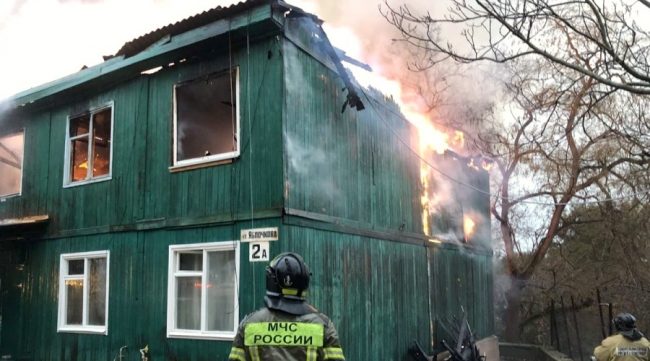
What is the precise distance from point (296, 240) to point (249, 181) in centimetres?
123

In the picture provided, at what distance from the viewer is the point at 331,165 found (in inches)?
386

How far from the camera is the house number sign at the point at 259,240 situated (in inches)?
326

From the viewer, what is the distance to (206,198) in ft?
30.2

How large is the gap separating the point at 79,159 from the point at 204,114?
3.36 m

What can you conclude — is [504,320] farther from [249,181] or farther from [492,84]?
[249,181]

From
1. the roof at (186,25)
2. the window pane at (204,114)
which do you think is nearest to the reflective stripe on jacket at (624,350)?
the window pane at (204,114)

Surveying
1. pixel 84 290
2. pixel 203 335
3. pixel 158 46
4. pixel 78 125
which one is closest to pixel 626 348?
pixel 203 335

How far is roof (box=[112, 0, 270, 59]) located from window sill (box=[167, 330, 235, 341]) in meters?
5.06

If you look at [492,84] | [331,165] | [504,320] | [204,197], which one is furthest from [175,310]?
[504,320]

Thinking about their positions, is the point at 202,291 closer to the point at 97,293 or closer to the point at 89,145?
the point at 97,293

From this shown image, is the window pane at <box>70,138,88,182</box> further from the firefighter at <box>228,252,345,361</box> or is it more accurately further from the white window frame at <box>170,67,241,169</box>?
the firefighter at <box>228,252,345,361</box>

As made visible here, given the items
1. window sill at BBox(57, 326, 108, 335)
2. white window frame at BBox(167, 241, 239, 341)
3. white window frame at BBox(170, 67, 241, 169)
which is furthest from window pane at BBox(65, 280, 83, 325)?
white window frame at BBox(170, 67, 241, 169)

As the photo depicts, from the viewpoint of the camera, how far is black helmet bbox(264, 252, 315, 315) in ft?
11.4

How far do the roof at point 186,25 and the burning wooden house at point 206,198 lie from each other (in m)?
0.02
